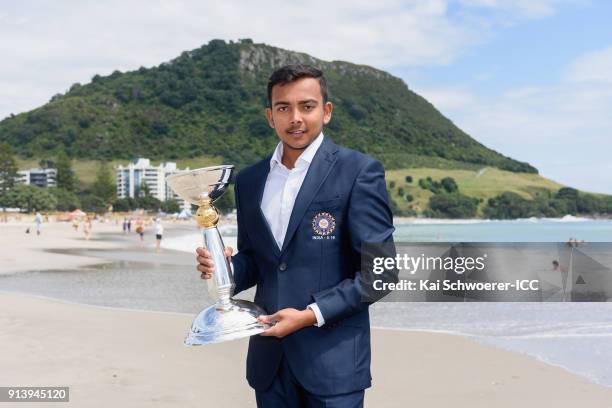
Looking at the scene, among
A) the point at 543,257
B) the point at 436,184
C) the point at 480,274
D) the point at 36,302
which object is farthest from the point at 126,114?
the point at 480,274

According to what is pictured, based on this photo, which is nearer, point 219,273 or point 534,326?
point 219,273

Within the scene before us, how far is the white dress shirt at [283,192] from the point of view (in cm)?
233

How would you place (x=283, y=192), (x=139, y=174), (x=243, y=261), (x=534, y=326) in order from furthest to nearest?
(x=139, y=174) < (x=534, y=326) < (x=243, y=261) < (x=283, y=192)

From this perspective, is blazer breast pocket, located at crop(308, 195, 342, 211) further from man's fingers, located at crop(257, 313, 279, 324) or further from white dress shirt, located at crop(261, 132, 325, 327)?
man's fingers, located at crop(257, 313, 279, 324)

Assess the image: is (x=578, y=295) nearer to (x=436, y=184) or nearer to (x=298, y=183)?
(x=298, y=183)

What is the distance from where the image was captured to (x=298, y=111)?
2.28 m

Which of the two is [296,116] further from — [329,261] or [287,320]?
[287,320]

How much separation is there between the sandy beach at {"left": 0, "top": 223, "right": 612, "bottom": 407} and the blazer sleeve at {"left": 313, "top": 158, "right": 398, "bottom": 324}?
3.94m

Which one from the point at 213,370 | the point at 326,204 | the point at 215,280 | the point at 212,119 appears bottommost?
the point at 213,370

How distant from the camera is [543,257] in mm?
29938

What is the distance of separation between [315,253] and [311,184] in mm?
232

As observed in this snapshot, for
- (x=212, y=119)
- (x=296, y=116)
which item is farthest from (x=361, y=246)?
(x=212, y=119)

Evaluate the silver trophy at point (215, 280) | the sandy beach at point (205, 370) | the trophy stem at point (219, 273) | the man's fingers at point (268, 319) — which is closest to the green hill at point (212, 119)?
the sandy beach at point (205, 370)

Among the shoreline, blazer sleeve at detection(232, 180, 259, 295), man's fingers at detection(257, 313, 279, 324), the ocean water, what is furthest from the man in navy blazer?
the ocean water
